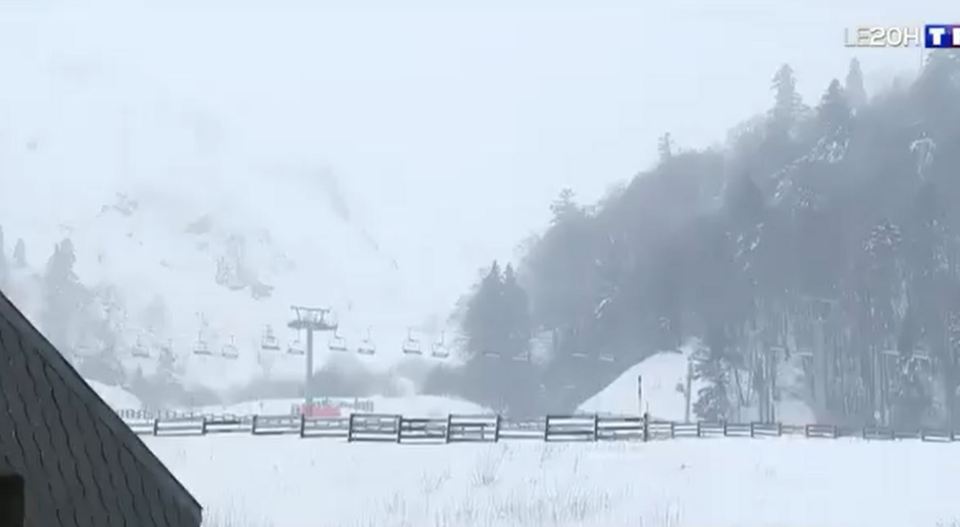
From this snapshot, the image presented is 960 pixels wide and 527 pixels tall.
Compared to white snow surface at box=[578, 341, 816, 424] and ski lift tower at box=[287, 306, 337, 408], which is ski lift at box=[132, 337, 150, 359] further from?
white snow surface at box=[578, 341, 816, 424]

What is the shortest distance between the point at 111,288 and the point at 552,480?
727cm

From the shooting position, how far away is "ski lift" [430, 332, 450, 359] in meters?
19.7

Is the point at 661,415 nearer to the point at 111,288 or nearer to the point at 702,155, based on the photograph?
the point at 702,155

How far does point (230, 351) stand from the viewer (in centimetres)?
2000

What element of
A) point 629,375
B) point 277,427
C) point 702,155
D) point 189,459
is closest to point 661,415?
point 629,375

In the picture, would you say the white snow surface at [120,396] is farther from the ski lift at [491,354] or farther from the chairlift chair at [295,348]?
the ski lift at [491,354]

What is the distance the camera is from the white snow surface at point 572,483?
1750cm

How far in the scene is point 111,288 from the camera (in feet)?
66.1

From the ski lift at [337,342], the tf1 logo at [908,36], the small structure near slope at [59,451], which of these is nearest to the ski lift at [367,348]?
the ski lift at [337,342]

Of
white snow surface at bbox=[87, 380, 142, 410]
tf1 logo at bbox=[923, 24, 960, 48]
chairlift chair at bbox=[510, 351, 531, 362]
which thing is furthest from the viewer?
chairlift chair at bbox=[510, 351, 531, 362]

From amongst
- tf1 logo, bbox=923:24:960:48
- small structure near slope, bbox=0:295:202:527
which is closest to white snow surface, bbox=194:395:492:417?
tf1 logo, bbox=923:24:960:48

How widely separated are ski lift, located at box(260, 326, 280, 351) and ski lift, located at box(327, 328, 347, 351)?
81 centimetres

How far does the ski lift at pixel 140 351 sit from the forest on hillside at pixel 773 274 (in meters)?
4.36

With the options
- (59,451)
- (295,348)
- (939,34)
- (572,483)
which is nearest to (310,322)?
(295,348)
